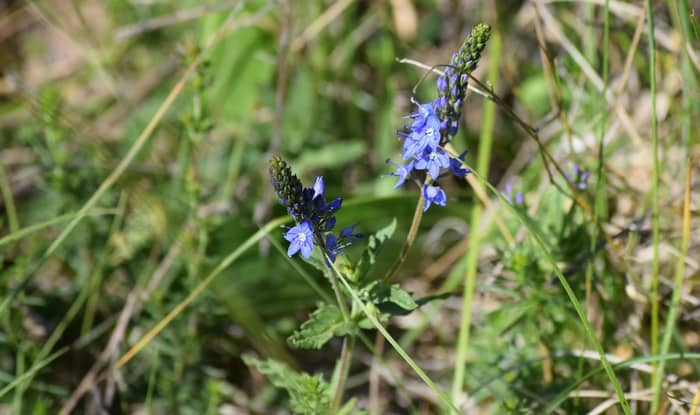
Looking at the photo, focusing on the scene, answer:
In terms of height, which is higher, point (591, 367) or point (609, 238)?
point (609, 238)

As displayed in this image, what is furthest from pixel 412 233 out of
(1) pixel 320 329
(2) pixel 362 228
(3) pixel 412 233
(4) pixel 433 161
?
(2) pixel 362 228

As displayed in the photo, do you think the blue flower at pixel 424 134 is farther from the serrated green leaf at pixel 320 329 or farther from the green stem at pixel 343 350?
the serrated green leaf at pixel 320 329

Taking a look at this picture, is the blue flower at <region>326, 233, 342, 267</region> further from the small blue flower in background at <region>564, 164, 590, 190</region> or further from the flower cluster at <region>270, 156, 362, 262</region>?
the small blue flower in background at <region>564, 164, 590, 190</region>

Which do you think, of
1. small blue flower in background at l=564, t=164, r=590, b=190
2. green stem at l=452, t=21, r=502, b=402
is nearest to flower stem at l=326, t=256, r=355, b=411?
green stem at l=452, t=21, r=502, b=402

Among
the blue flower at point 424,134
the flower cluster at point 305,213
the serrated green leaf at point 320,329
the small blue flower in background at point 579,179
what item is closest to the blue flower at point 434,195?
the blue flower at point 424,134

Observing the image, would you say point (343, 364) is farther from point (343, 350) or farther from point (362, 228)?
point (362, 228)

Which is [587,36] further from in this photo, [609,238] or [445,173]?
[445,173]

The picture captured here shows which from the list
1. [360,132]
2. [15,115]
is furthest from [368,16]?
[15,115]
